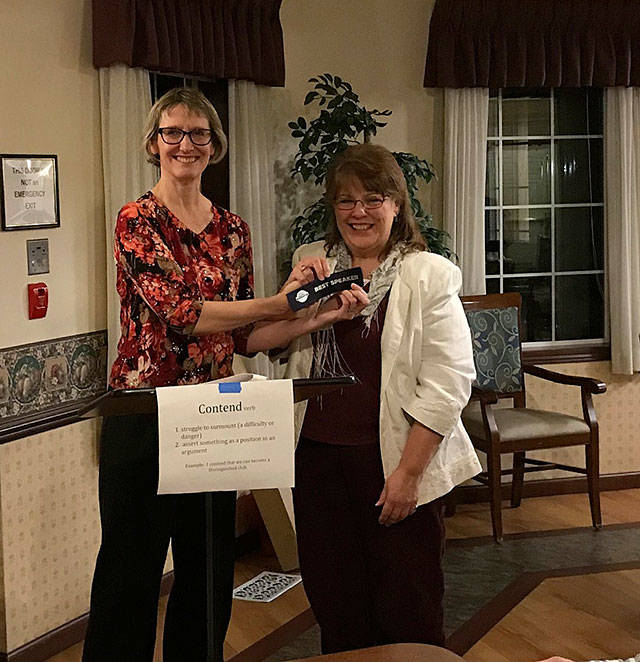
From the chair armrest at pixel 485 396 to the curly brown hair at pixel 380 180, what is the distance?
83.6 inches

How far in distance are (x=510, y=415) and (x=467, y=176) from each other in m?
1.19

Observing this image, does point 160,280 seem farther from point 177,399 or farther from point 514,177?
point 514,177

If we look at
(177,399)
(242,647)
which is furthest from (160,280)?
(242,647)

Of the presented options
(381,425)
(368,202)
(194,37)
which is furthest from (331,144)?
(381,425)

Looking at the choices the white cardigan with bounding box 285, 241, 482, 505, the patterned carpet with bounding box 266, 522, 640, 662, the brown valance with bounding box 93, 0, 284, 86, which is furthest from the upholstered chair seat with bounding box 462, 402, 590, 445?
the white cardigan with bounding box 285, 241, 482, 505

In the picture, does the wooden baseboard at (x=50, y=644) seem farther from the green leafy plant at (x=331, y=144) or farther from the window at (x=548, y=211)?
the window at (x=548, y=211)

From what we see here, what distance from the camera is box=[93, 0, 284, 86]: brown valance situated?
3732mm

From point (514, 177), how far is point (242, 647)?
9.54ft

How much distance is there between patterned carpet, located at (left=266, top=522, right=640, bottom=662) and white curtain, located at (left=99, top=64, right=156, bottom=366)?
4.54 ft

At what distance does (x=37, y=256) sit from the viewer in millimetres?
3508

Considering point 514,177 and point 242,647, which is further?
point 514,177

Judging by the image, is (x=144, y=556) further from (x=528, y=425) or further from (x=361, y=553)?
(x=528, y=425)

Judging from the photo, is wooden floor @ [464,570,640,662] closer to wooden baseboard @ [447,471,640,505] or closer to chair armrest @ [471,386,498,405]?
chair armrest @ [471,386,498,405]

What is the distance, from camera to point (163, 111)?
2518 millimetres
